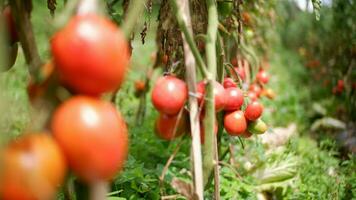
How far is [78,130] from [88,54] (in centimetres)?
14

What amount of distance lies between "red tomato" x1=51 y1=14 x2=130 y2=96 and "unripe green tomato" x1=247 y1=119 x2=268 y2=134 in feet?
2.53

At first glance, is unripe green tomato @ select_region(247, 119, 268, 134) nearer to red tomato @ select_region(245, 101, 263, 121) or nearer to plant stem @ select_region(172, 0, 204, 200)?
red tomato @ select_region(245, 101, 263, 121)

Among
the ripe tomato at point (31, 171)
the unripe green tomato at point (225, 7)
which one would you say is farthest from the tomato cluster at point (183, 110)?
the unripe green tomato at point (225, 7)

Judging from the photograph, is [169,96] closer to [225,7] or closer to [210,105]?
[210,105]

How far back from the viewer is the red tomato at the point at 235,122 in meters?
1.42

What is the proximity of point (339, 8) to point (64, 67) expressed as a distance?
4.61m

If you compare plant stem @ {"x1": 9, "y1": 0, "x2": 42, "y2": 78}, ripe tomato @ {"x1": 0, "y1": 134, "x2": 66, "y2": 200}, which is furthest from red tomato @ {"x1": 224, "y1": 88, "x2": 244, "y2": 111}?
ripe tomato @ {"x1": 0, "y1": 134, "x2": 66, "y2": 200}

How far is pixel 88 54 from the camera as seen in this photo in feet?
2.79

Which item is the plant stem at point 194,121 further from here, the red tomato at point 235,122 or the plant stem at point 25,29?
the plant stem at point 25,29

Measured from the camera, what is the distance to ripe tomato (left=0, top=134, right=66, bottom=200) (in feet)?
2.65

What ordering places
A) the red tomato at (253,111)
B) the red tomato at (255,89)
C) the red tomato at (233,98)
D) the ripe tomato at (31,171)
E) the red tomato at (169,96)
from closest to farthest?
the ripe tomato at (31,171), the red tomato at (169,96), the red tomato at (233,98), the red tomato at (253,111), the red tomato at (255,89)

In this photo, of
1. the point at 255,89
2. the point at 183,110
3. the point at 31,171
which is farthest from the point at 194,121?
the point at 255,89

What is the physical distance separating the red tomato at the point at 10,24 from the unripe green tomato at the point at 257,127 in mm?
776

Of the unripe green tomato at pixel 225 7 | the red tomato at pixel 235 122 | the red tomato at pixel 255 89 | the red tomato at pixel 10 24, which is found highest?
the unripe green tomato at pixel 225 7
